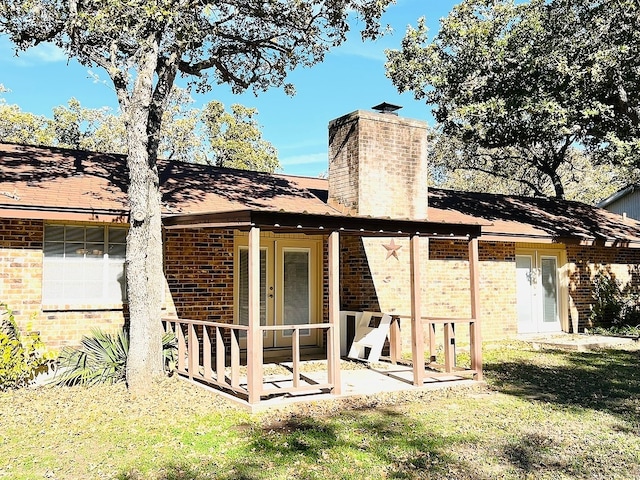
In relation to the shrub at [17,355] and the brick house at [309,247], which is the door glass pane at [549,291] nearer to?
the brick house at [309,247]

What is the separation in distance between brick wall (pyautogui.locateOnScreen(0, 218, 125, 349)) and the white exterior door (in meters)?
10.4

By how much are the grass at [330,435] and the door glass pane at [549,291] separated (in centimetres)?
689

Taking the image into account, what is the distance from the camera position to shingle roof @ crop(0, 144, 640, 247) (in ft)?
30.6

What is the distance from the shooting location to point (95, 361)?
28.8ft

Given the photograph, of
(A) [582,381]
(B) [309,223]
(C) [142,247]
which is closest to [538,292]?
(A) [582,381]

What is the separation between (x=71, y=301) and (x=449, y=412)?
6015 millimetres

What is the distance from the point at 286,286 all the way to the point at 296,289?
241 millimetres

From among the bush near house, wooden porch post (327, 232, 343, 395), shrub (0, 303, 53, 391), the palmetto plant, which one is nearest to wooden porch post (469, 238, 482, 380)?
wooden porch post (327, 232, 343, 395)

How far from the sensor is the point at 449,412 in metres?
7.36

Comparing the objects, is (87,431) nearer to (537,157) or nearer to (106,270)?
(106,270)

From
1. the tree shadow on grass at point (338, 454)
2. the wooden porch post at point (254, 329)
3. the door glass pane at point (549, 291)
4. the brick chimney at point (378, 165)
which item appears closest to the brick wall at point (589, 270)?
the door glass pane at point (549, 291)

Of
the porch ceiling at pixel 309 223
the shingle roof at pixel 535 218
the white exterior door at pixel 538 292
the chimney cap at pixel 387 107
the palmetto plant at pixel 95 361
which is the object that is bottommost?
the palmetto plant at pixel 95 361

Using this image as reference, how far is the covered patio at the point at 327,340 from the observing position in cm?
755

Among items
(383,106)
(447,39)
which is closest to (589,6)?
(447,39)
